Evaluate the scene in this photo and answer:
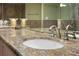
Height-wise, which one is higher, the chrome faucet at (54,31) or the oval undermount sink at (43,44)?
the chrome faucet at (54,31)

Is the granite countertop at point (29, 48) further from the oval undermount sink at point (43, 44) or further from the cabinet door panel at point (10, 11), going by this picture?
the cabinet door panel at point (10, 11)

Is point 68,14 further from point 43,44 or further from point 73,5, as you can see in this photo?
point 43,44

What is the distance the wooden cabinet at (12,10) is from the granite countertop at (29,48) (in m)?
0.16

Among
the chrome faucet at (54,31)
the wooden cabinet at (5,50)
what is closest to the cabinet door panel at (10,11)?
the wooden cabinet at (5,50)

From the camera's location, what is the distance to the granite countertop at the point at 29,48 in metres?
1.60

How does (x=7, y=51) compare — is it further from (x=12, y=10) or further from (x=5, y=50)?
(x=12, y=10)

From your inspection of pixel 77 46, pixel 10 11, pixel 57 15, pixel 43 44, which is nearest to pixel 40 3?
pixel 57 15

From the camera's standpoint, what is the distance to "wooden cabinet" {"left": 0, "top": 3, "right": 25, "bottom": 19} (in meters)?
1.72

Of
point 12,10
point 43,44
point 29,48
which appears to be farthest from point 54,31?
point 12,10

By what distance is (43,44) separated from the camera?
1773 millimetres

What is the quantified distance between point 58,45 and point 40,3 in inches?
19.7

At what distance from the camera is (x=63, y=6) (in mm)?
1758

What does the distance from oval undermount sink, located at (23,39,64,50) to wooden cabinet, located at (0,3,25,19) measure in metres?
0.30

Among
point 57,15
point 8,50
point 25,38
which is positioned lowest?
point 8,50
